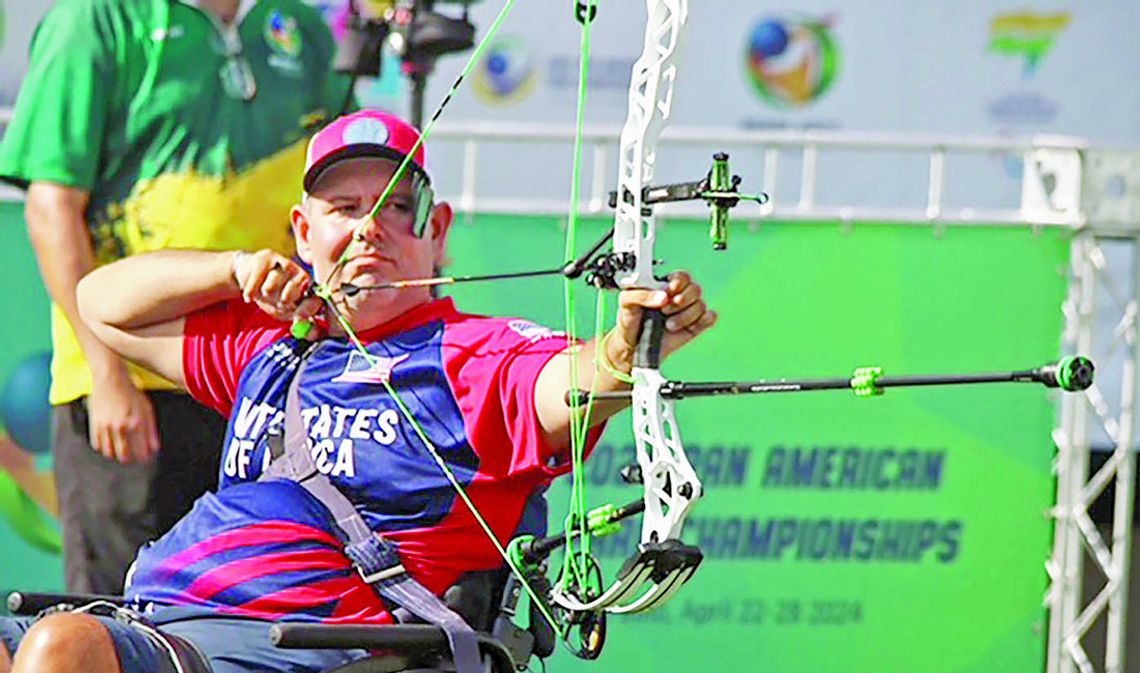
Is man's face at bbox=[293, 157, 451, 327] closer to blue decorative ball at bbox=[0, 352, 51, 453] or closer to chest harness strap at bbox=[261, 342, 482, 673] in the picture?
chest harness strap at bbox=[261, 342, 482, 673]

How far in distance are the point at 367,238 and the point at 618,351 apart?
0.59 m

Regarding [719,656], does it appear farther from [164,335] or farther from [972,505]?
[164,335]

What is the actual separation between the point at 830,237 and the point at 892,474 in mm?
623

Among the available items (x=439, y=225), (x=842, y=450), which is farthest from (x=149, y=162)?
(x=842, y=450)

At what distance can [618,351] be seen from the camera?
316 cm

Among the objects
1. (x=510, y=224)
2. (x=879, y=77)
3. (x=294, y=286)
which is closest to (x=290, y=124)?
(x=510, y=224)

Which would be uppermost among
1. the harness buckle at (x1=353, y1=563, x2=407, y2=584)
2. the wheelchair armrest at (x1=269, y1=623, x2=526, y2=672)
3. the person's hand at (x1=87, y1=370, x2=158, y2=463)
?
the harness buckle at (x1=353, y1=563, x2=407, y2=584)

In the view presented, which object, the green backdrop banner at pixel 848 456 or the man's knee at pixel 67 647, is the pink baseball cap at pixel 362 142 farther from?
the green backdrop banner at pixel 848 456

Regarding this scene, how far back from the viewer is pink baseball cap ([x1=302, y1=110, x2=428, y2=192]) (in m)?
3.65

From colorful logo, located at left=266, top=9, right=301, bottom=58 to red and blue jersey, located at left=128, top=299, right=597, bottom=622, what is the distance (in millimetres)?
2040

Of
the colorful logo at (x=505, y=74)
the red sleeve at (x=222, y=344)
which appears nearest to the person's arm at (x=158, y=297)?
the red sleeve at (x=222, y=344)

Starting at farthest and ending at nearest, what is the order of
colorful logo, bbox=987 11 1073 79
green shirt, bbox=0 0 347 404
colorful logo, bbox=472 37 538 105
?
colorful logo, bbox=987 11 1073 79 → colorful logo, bbox=472 37 538 105 → green shirt, bbox=0 0 347 404

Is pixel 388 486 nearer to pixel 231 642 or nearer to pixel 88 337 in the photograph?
pixel 231 642

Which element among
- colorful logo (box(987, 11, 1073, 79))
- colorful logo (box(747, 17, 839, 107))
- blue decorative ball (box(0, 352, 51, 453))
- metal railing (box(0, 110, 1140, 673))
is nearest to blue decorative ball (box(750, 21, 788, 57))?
colorful logo (box(747, 17, 839, 107))
